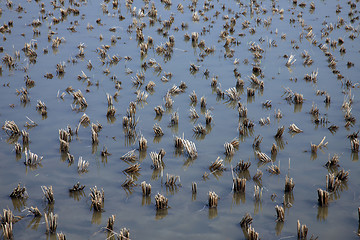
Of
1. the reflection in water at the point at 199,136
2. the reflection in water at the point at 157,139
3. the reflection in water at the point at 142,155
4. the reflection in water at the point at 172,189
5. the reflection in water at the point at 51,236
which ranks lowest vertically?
the reflection in water at the point at 51,236

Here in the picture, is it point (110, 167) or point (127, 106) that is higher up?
point (127, 106)

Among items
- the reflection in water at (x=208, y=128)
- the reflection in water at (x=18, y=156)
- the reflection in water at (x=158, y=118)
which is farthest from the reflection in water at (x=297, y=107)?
the reflection in water at (x=18, y=156)

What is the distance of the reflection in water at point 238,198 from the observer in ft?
20.0

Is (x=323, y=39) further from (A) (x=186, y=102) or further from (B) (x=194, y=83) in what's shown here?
(A) (x=186, y=102)

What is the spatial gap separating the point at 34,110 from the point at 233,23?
10332 mm

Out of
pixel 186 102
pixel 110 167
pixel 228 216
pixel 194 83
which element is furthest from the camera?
pixel 194 83

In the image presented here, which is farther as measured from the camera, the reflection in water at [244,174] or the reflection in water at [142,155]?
the reflection in water at [142,155]

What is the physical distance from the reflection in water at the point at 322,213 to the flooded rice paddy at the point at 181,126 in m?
0.02

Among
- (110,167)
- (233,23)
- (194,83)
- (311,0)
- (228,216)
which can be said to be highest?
(311,0)

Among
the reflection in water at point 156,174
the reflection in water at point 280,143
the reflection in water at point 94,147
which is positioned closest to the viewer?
the reflection in water at point 156,174

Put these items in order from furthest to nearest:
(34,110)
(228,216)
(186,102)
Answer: (186,102), (34,110), (228,216)

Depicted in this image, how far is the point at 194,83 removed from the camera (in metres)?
11.0

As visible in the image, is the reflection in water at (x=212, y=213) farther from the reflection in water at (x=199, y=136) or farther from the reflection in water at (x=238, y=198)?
the reflection in water at (x=199, y=136)

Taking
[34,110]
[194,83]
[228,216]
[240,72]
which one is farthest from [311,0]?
[228,216]
